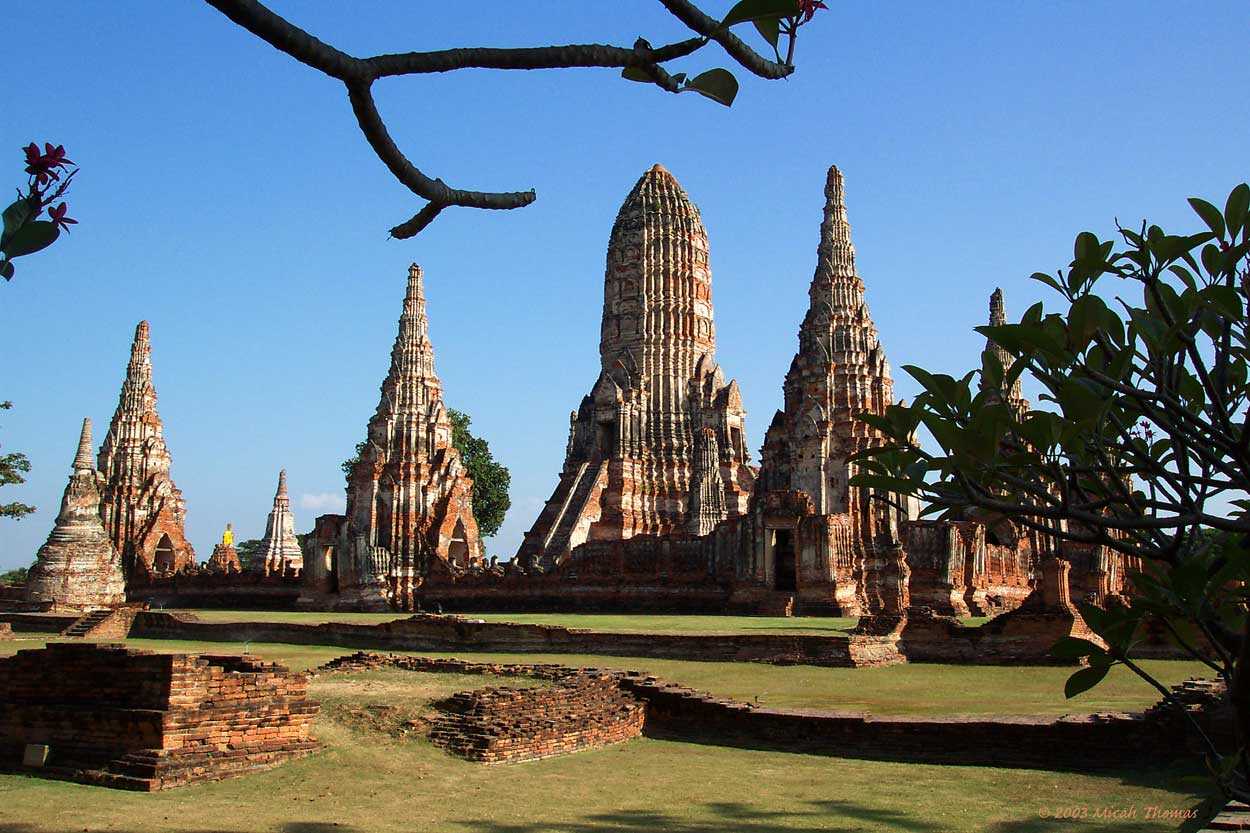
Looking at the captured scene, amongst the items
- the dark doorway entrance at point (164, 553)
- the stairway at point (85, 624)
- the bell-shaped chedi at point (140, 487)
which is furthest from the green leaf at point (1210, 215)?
the dark doorway entrance at point (164, 553)

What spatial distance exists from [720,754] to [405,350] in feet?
96.4

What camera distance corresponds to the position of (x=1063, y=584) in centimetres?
1912

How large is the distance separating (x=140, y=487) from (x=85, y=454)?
27.2 ft

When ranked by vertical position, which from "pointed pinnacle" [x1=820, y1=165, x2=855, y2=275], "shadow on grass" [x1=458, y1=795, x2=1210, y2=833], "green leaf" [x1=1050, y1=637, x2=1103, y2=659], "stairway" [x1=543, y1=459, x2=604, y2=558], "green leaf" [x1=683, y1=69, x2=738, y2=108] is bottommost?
"shadow on grass" [x1=458, y1=795, x2=1210, y2=833]

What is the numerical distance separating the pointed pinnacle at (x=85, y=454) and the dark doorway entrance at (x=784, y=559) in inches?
817

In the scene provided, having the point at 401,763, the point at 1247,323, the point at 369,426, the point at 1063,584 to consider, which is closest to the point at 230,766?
the point at 401,763

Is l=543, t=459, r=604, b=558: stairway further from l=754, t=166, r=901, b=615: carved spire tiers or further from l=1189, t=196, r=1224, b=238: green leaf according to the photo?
l=1189, t=196, r=1224, b=238: green leaf

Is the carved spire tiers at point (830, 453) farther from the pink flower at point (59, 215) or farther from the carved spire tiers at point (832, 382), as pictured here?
the pink flower at point (59, 215)

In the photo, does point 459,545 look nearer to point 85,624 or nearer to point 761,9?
point 85,624

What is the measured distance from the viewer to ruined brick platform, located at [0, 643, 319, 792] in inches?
360

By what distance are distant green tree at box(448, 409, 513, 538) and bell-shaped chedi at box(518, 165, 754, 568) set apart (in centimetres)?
1233

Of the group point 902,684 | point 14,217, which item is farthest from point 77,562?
point 14,217

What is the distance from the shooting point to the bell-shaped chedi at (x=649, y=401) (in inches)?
1531

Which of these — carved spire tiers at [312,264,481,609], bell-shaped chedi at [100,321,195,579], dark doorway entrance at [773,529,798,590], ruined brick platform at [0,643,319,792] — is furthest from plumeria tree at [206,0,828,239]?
bell-shaped chedi at [100,321,195,579]
